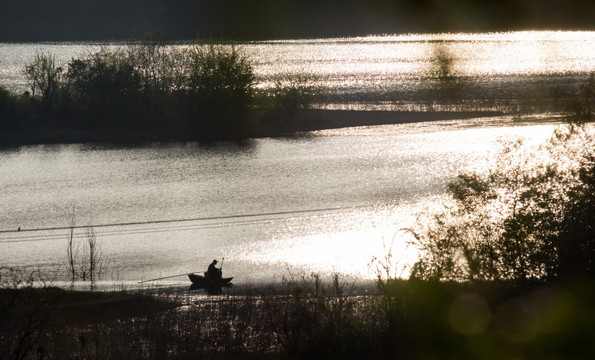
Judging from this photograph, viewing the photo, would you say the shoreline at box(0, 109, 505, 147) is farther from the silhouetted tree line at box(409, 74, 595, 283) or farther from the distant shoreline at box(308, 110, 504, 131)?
the silhouetted tree line at box(409, 74, 595, 283)

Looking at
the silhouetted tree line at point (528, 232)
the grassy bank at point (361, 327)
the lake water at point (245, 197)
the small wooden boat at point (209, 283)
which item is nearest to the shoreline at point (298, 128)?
the lake water at point (245, 197)

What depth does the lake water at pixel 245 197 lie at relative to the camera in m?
30.2

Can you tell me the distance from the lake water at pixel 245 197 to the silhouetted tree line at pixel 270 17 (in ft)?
277

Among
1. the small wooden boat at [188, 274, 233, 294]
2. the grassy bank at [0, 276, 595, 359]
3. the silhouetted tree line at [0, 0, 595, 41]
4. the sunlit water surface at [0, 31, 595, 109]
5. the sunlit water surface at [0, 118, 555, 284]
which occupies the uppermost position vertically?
the silhouetted tree line at [0, 0, 595, 41]

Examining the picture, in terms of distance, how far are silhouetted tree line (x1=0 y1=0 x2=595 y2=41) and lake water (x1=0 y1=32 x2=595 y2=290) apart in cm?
8440

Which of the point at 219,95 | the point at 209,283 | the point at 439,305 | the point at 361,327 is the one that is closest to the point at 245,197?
the point at 209,283

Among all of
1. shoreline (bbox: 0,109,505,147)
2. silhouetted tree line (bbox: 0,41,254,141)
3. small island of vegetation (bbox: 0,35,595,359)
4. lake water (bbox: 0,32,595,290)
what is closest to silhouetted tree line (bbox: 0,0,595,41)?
silhouetted tree line (bbox: 0,41,254,141)

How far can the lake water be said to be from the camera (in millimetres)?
30250

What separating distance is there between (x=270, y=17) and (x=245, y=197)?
136981 millimetres

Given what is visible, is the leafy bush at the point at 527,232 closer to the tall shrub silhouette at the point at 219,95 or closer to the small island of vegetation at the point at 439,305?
the small island of vegetation at the point at 439,305

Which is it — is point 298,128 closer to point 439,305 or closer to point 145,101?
point 145,101

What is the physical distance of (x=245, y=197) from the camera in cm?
4112

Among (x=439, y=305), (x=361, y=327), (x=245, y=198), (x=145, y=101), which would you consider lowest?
(x=361, y=327)

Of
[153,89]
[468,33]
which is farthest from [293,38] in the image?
[153,89]
